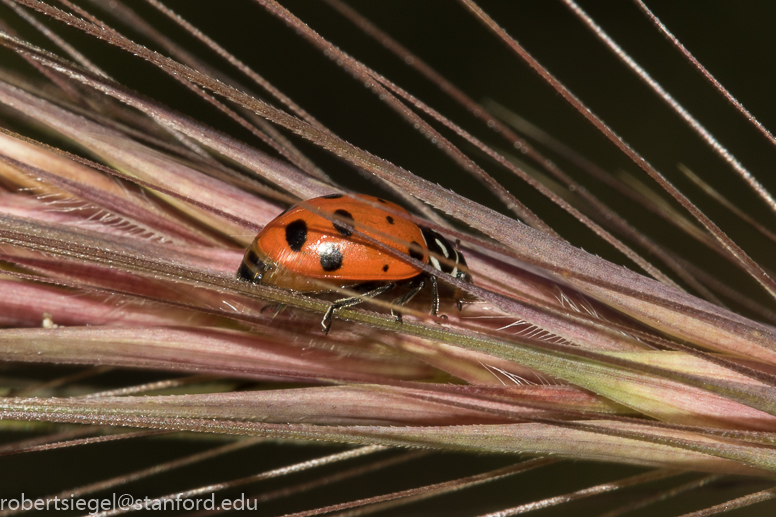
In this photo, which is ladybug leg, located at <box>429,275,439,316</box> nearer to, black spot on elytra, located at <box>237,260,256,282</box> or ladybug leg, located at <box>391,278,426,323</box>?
ladybug leg, located at <box>391,278,426,323</box>

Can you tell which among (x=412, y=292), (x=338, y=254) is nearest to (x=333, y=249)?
(x=338, y=254)

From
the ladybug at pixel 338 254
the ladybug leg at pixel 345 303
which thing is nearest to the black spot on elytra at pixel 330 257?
the ladybug at pixel 338 254

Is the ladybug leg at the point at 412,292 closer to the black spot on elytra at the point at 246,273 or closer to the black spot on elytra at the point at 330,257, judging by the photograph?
the black spot on elytra at the point at 330,257

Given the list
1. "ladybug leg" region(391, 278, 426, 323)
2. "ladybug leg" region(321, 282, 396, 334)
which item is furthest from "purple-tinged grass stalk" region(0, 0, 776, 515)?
"ladybug leg" region(391, 278, 426, 323)

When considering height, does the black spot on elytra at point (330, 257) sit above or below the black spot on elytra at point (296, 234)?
below

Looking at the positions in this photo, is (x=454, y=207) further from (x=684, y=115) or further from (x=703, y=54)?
(x=703, y=54)
